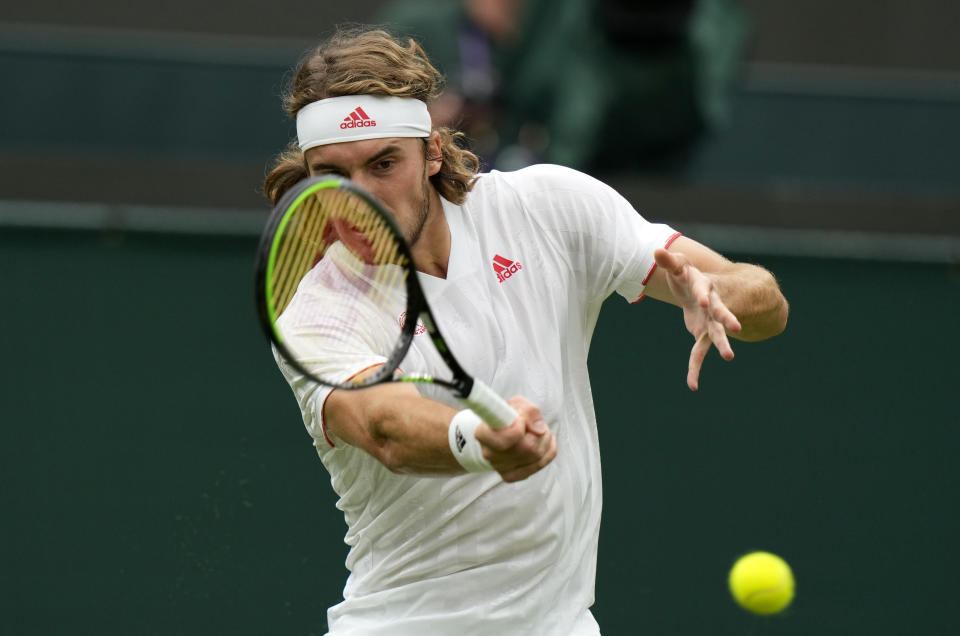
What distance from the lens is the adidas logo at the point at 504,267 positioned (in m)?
2.84

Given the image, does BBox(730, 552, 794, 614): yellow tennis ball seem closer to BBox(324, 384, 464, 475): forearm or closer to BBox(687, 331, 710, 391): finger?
BBox(687, 331, 710, 391): finger

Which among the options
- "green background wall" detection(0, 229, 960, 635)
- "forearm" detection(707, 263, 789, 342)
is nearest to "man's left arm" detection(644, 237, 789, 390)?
"forearm" detection(707, 263, 789, 342)

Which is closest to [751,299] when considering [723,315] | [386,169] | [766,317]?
[766,317]

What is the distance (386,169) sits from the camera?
8.94 feet

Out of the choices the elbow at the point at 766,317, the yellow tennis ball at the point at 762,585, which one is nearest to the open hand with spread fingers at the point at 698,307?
the elbow at the point at 766,317

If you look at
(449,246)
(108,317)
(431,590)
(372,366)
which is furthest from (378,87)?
(108,317)

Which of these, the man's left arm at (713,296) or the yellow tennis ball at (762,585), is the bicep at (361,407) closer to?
the man's left arm at (713,296)

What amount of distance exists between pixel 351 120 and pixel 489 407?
777 mm

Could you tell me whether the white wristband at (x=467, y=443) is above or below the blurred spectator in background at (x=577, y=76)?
below

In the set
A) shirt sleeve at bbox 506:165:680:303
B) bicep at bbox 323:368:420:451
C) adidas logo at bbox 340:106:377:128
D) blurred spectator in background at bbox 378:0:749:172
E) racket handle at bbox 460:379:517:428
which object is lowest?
racket handle at bbox 460:379:517:428

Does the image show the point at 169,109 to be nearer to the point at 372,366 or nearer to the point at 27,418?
the point at 27,418

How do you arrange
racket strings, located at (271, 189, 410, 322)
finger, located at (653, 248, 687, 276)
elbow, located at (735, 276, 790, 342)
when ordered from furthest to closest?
elbow, located at (735, 276, 790, 342)
finger, located at (653, 248, 687, 276)
racket strings, located at (271, 189, 410, 322)

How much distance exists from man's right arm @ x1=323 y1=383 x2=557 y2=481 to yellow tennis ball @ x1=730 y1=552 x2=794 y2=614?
203 cm

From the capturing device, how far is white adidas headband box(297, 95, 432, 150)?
268 cm
